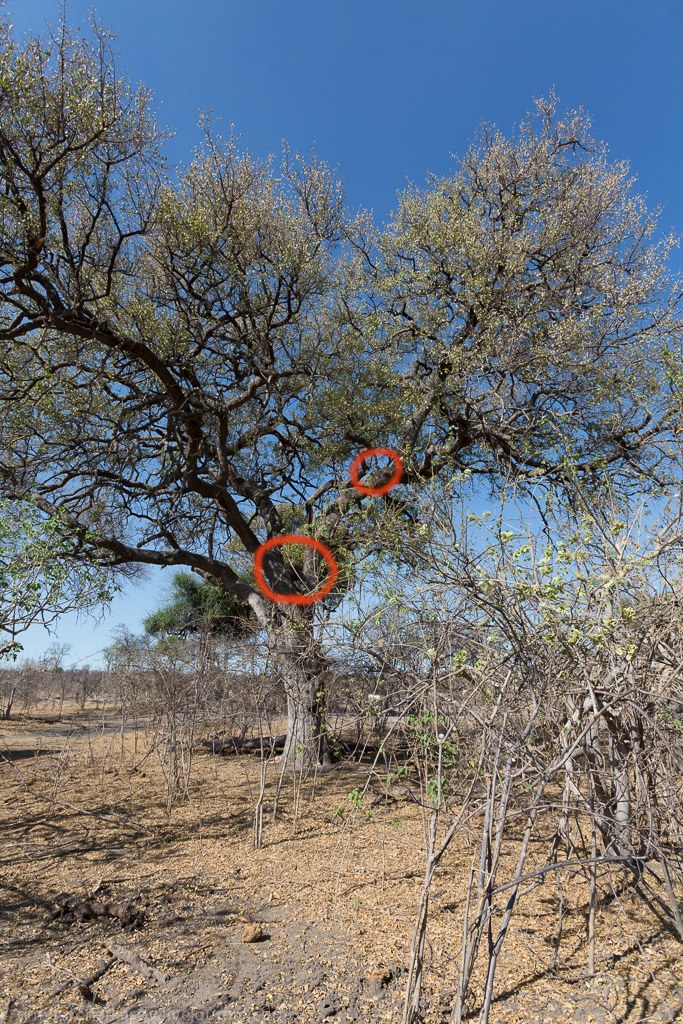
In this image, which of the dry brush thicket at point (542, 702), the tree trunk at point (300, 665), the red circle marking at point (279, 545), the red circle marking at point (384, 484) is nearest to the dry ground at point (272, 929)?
the dry brush thicket at point (542, 702)

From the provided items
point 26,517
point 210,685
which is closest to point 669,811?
point 26,517

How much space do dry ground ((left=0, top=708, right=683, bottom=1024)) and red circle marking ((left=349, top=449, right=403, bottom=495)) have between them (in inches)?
177

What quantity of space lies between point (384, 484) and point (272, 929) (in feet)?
21.4

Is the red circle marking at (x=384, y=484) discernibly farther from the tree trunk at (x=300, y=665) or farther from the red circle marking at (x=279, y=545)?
the tree trunk at (x=300, y=665)

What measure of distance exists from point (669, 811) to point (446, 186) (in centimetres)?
1032

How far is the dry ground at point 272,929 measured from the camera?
3330 millimetres

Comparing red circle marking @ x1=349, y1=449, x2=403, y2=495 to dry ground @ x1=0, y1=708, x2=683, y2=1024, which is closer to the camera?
dry ground @ x1=0, y1=708, x2=683, y2=1024

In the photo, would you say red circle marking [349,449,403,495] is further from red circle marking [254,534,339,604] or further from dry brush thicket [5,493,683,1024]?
dry brush thicket [5,493,683,1024]

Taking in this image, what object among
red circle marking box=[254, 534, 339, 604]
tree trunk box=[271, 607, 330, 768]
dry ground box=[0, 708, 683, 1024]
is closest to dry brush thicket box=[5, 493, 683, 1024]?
dry ground box=[0, 708, 683, 1024]

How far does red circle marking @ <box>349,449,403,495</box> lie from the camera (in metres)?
9.71

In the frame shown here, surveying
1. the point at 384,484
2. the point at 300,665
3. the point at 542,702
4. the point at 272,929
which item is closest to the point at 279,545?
the point at 384,484

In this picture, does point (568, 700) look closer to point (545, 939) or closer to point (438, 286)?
point (545, 939)

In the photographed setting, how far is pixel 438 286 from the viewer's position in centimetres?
1011

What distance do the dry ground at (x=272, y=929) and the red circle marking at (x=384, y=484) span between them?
177 inches
